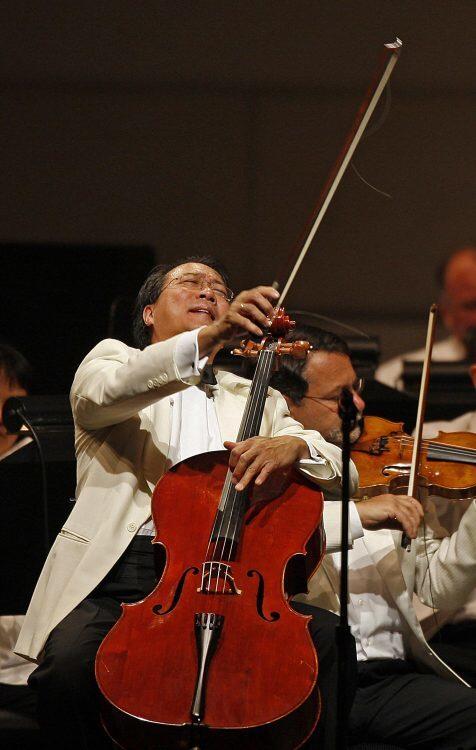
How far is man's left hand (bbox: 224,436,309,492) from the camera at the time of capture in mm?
1911

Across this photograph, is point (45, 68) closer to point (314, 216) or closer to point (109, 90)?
point (109, 90)

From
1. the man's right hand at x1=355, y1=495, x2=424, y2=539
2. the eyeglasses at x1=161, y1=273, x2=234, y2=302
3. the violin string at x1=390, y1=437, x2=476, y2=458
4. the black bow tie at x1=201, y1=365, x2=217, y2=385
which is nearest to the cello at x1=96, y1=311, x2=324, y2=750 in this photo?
the man's right hand at x1=355, y1=495, x2=424, y2=539

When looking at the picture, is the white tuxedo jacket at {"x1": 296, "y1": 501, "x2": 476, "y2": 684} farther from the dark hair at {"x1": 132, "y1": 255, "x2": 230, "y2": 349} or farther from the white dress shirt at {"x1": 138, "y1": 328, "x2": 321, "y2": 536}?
the dark hair at {"x1": 132, "y1": 255, "x2": 230, "y2": 349}

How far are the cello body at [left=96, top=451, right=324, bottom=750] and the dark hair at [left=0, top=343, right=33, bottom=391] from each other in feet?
4.35

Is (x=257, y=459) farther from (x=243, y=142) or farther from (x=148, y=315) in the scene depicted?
(x=243, y=142)

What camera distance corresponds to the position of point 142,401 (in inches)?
79.8

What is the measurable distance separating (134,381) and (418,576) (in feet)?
3.13

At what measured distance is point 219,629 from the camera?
5.59 feet

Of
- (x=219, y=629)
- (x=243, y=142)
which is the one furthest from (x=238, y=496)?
(x=243, y=142)

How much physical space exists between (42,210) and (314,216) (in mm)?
1963

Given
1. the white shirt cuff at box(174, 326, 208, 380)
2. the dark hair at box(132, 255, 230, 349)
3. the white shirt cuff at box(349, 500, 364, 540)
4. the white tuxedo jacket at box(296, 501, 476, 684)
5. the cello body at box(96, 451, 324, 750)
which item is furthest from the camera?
the dark hair at box(132, 255, 230, 349)

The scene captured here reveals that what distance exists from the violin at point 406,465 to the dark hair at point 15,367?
3.90 feet

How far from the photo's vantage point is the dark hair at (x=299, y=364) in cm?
275

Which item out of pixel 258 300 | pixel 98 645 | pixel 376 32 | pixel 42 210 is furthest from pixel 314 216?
pixel 376 32
